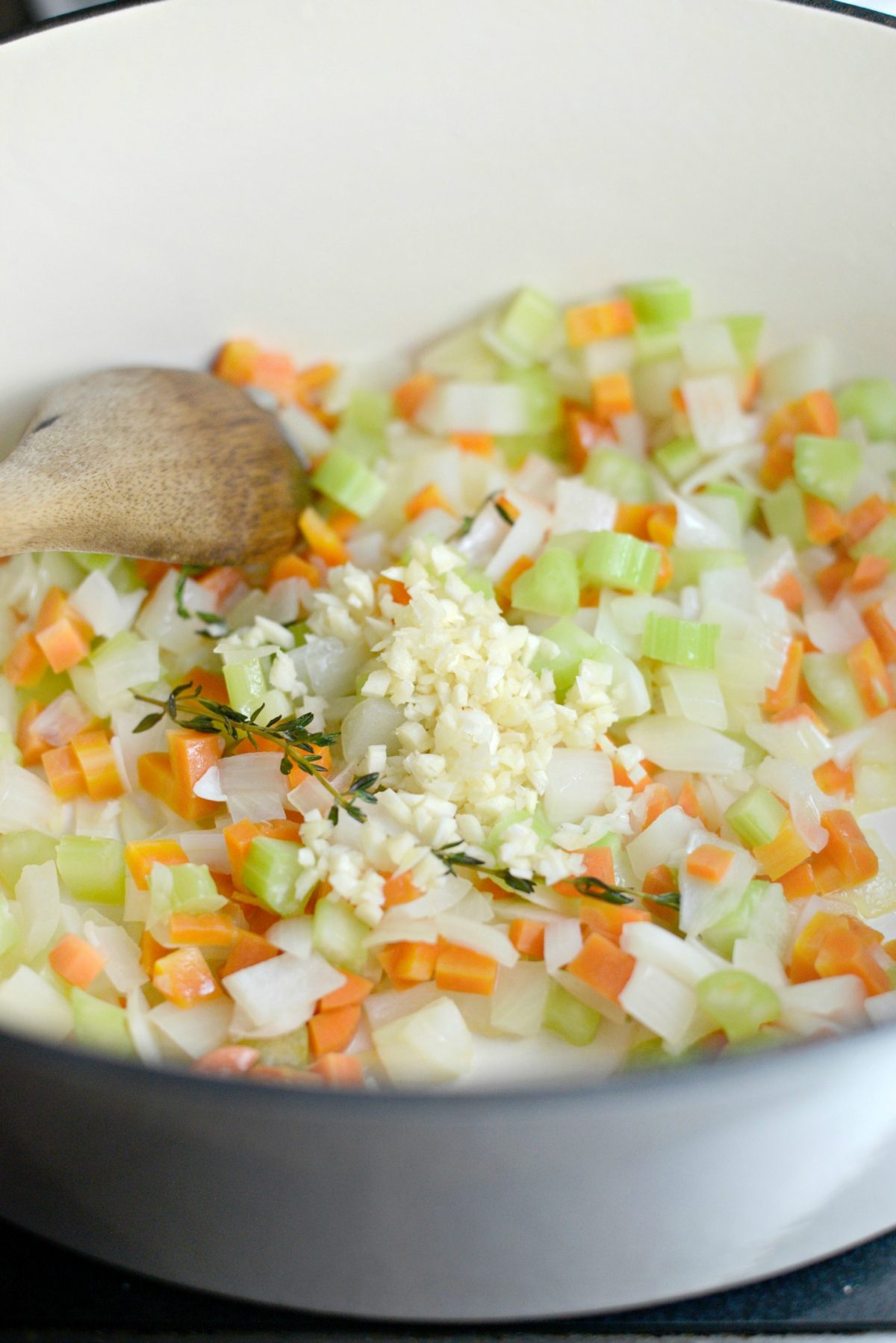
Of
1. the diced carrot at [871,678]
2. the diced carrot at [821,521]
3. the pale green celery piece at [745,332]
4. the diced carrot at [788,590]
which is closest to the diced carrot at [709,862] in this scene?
the diced carrot at [871,678]

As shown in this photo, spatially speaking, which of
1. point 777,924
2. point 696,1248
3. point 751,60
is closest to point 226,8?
point 751,60

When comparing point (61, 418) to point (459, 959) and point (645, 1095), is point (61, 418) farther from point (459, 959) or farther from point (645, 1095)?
point (645, 1095)

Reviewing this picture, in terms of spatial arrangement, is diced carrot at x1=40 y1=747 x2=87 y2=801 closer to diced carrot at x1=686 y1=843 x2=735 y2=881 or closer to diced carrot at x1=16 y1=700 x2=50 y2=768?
diced carrot at x1=16 y1=700 x2=50 y2=768

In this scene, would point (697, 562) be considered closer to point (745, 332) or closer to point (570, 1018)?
point (745, 332)

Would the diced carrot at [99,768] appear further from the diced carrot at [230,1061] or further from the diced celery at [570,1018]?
the diced celery at [570,1018]

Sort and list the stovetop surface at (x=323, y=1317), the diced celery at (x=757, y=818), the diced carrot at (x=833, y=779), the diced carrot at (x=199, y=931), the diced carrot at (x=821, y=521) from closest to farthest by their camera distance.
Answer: the stovetop surface at (x=323, y=1317)
the diced carrot at (x=199, y=931)
the diced celery at (x=757, y=818)
the diced carrot at (x=833, y=779)
the diced carrot at (x=821, y=521)

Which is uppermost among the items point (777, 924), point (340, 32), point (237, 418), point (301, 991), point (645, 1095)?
point (340, 32)
